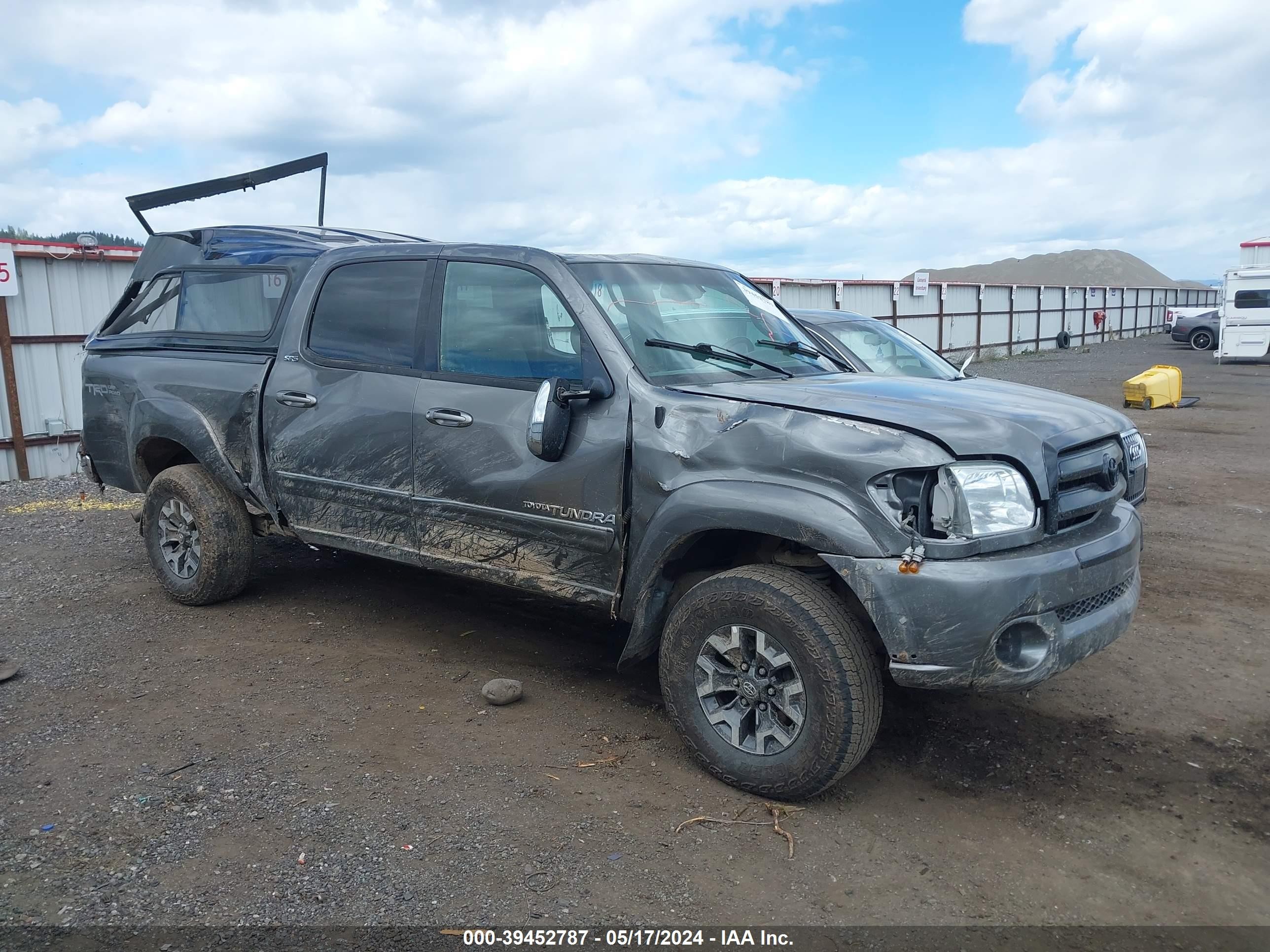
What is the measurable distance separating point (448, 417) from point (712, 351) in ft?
3.93

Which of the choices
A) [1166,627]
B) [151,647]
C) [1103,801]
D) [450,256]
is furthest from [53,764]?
[1166,627]

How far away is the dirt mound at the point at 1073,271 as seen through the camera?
361 feet

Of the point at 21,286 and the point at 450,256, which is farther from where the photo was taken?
the point at 21,286

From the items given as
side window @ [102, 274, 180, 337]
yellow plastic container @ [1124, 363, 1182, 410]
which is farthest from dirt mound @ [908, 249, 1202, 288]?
side window @ [102, 274, 180, 337]

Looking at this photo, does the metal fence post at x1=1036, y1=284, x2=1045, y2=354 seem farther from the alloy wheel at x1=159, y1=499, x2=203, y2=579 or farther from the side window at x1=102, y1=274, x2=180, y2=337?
the alloy wheel at x1=159, y1=499, x2=203, y2=579

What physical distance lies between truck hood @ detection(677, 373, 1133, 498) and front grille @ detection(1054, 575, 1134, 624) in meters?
0.41

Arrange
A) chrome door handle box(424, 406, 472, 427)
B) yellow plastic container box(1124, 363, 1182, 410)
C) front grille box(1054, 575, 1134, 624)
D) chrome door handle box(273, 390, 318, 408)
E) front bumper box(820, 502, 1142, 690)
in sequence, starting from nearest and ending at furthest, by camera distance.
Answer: front bumper box(820, 502, 1142, 690) < front grille box(1054, 575, 1134, 624) < chrome door handle box(424, 406, 472, 427) < chrome door handle box(273, 390, 318, 408) < yellow plastic container box(1124, 363, 1182, 410)

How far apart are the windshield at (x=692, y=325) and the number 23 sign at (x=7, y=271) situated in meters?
9.03

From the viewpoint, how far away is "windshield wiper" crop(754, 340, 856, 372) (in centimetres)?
456

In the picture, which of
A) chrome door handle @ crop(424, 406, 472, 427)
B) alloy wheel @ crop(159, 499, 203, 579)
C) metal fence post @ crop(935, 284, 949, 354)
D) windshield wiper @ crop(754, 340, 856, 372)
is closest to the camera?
chrome door handle @ crop(424, 406, 472, 427)

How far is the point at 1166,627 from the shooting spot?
5.49m

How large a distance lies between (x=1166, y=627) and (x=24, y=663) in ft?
19.7

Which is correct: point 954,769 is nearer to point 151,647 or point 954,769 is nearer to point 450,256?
point 450,256

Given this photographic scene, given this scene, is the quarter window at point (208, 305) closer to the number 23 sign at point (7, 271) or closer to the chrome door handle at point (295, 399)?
the chrome door handle at point (295, 399)
